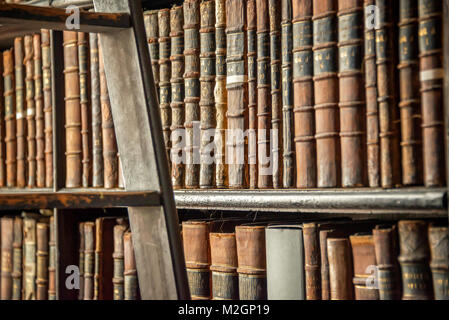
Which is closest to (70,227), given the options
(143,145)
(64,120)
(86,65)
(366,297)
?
(64,120)

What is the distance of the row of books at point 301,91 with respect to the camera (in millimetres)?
923

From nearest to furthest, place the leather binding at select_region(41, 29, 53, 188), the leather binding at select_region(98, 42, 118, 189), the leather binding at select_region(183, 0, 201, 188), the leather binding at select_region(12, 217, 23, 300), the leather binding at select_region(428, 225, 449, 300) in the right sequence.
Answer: the leather binding at select_region(428, 225, 449, 300) → the leather binding at select_region(183, 0, 201, 188) → the leather binding at select_region(98, 42, 118, 189) → the leather binding at select_region(41, 29, 53, 188) → the leather binding at select_region(12, 217, 23, 300)

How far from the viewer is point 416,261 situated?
918 mm

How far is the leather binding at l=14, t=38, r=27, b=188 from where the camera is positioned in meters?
1.60

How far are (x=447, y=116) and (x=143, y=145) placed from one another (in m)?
0.44

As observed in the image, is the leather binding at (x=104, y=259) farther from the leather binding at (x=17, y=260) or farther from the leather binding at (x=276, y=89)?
the leather binding at (x=276, y=89)

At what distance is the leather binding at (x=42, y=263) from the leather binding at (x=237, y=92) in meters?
0.60

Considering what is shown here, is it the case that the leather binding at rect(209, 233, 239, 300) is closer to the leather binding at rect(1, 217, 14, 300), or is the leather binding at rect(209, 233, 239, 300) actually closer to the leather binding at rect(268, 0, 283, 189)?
the leather binding at rect(268, 0, 283, 189)

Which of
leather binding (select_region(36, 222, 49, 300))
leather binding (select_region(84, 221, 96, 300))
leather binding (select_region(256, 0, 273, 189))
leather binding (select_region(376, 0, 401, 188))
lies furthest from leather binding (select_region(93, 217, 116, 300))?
leather binding (select_region(376, 0, 401, 188))

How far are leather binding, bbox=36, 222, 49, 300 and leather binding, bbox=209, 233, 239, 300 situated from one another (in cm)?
54

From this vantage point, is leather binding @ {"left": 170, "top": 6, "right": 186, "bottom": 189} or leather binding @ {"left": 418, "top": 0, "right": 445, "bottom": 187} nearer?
leather binding @ {"left": 418, "top": 0, "right": 445, "bottom": 187}

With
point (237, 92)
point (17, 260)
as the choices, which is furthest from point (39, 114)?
point (237, 92)

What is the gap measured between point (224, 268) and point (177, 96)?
1.18 feet

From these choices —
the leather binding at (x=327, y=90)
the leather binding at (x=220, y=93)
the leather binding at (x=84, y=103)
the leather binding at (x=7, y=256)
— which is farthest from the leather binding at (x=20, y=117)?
the leather binding at (x=327, y=90)
